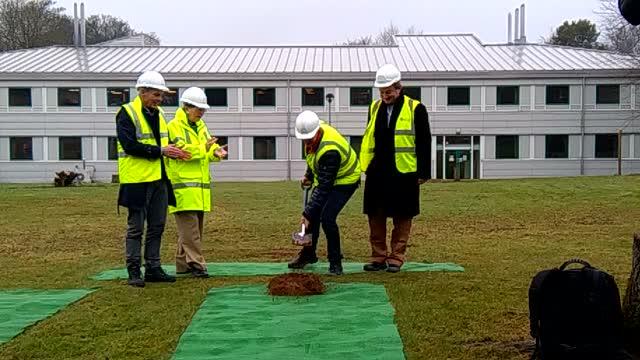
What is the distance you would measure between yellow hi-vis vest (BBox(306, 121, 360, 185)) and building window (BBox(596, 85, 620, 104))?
1615 inches

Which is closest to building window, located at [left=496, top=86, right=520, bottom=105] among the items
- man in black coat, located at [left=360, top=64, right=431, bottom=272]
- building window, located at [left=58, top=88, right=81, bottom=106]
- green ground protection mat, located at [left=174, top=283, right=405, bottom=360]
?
building window, located at [left=58, top=88, right=81, bottom=106]

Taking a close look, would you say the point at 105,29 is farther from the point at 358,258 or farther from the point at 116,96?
the point at 358,258

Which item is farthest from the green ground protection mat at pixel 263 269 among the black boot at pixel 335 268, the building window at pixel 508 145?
the building window at pixel 508 145

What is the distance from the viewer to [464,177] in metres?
46.4

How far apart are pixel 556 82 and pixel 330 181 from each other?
40.4 meters

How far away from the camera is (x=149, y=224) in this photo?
793 cm

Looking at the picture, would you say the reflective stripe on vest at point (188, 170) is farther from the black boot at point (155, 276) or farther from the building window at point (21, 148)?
the building window at point (21, 148)

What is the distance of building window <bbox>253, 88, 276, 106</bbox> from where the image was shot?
152 feet

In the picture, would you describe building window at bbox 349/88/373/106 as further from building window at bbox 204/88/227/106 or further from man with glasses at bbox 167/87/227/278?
man with glasses at bbox 167/87/227/278

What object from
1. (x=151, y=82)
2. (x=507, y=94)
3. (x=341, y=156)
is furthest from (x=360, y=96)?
(x=151, y=82)

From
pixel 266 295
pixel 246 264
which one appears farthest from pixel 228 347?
pixel 246 264

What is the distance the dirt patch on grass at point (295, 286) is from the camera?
22.4 ft

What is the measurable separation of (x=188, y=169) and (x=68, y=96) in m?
40.9

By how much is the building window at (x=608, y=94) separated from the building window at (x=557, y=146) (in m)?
2.98
